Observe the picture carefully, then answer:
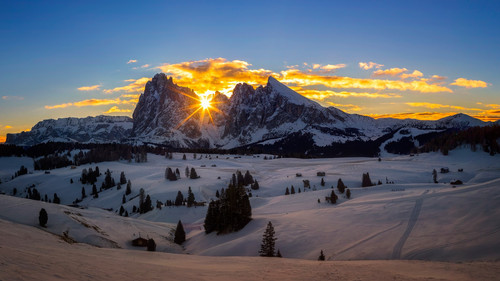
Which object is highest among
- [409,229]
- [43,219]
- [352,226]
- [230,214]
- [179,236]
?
[43,219]

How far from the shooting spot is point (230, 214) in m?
62.9

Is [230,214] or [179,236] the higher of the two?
[230,214]

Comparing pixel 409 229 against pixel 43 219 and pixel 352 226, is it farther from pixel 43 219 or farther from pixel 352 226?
pixel 43 219

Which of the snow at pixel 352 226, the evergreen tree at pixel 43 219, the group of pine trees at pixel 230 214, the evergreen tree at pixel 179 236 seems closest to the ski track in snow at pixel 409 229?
the snow at pixel 352 226

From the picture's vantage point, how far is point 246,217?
63406mm

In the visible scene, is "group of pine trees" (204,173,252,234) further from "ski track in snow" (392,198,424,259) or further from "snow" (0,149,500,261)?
"ski track in snow" (392,198,424,259)

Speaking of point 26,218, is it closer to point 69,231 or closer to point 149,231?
point 69,231

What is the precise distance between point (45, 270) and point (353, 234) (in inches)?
1626

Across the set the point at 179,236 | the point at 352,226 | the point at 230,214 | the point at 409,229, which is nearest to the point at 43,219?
the point at 179,236

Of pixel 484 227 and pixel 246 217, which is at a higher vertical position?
pixel 484 227

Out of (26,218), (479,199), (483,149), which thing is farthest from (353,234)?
(483,149)

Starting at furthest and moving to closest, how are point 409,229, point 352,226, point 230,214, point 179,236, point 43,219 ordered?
point 179,236
point 230,214
point 43,219
point 352,226
point 409,229

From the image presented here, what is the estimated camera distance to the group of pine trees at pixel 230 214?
6231cm

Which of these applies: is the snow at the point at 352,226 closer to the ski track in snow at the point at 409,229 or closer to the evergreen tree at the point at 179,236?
the ski track in snow at the point at 409,229
